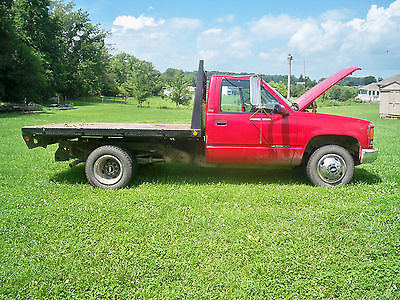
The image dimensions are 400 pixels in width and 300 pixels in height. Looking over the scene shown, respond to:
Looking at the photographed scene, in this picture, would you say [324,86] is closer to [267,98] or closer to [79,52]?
A: [267,98]

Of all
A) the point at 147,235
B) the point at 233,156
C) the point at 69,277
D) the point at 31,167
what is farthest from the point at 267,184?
the point at 31,167

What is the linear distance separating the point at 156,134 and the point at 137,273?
3.01 metres

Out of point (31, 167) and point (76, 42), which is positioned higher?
point (76, 42)

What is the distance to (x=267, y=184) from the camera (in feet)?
22.1

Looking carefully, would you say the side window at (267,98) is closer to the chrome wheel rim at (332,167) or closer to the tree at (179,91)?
the chrome wheel rim at (332,167)

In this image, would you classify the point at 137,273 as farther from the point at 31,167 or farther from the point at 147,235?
the point at 31,167

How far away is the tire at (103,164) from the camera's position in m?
6.36

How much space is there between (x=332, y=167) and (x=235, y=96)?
2.33 metres

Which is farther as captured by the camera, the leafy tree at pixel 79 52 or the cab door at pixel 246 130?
the leafy tree at pixel 79 52

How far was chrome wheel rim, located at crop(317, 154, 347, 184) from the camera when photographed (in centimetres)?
634

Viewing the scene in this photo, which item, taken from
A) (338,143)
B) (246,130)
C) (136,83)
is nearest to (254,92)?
(246,130)

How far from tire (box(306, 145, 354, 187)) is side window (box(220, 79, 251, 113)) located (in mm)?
1664

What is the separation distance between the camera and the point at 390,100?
2873 cm

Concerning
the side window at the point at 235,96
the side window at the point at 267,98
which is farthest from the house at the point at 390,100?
the side window at the point at 235,96
